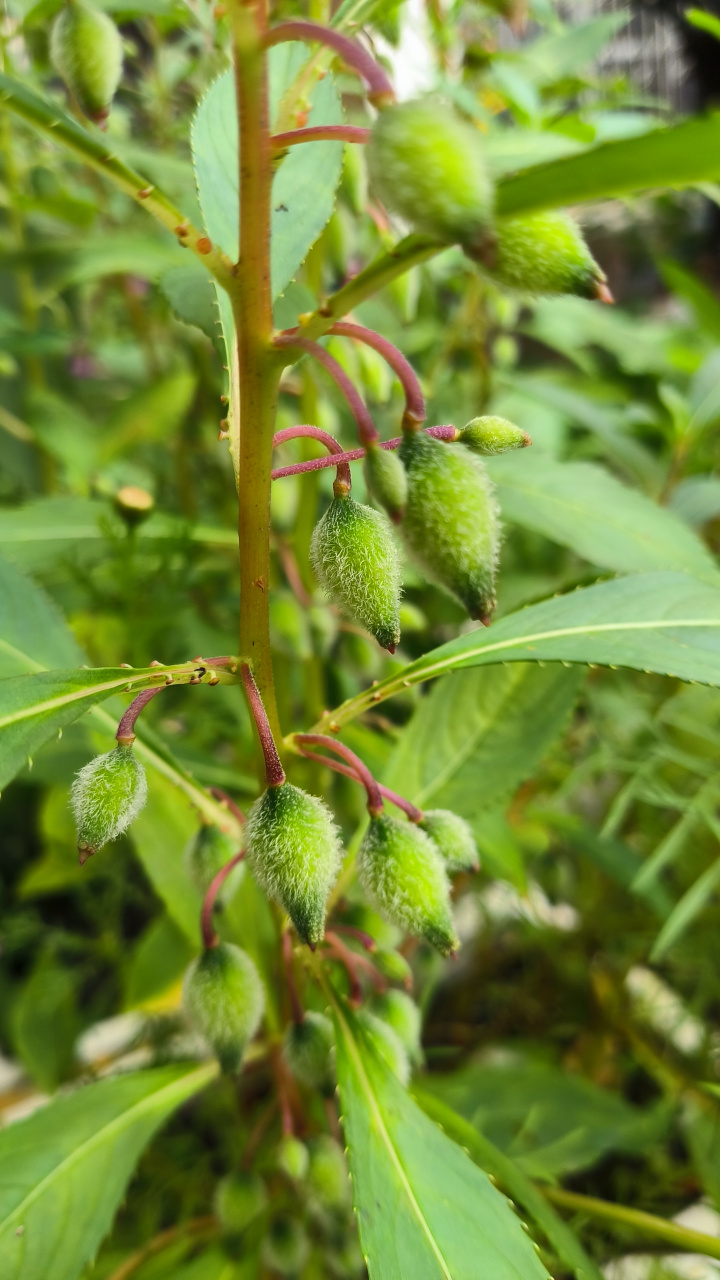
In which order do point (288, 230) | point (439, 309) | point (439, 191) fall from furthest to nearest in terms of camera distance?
point (439, 309)
point (288, 230)
point (439, 191)

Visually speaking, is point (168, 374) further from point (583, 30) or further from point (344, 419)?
point (583, 30)

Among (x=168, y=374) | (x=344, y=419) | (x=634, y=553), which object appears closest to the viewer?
(x=634, y=553)

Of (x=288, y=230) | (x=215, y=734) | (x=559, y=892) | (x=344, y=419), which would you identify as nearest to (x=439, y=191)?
(x=288, y=230)

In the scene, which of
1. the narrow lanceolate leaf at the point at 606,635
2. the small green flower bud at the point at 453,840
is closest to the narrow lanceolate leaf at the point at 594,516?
the narrow lanceolate leaf at the point at 606,635

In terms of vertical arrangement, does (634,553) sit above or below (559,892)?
above

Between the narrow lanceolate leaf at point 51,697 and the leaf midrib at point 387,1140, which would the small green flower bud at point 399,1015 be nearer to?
the leaf midrib at point 387,1140

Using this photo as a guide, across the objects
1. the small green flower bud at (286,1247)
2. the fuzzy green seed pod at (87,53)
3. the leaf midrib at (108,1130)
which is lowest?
the small green flower bud at (286,1247)

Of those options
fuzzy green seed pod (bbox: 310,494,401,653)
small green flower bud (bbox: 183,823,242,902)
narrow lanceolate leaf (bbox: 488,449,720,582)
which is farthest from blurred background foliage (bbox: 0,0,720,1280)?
fuzzy green seed pod (bbox: 310,494,401,653)

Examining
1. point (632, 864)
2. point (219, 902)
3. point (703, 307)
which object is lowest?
point (632, 864)
